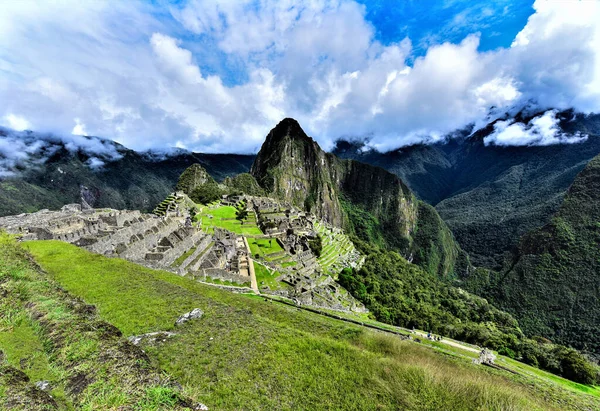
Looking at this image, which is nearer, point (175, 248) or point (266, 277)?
point (175, 248)

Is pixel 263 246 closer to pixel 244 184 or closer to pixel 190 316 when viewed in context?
pixel 190 316

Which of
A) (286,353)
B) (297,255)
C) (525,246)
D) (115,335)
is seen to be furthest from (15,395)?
(525,246)

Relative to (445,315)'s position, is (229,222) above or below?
above

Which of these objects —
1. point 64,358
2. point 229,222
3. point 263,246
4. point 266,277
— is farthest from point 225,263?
point 229,222

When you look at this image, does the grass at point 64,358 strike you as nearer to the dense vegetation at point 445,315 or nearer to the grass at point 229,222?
the grass at point 229,222

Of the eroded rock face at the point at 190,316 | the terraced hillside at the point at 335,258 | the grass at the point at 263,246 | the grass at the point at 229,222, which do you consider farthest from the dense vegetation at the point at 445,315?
the eroded rock face at the point at 190,316
